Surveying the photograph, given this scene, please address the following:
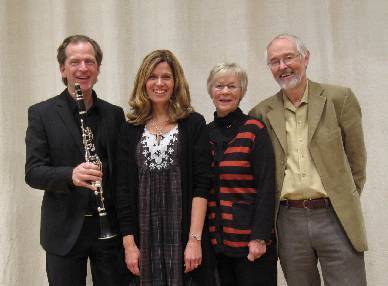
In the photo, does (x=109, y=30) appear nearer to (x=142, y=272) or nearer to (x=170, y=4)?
(x=170, y=4)

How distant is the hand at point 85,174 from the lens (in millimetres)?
1729

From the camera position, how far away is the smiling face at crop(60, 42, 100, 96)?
6.30 feet

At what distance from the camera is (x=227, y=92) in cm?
197

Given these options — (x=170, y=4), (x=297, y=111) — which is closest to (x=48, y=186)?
(x=297, y=111)

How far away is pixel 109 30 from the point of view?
2.90 meters

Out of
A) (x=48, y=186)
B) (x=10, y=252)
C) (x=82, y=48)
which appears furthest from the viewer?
(x=10, y=252)

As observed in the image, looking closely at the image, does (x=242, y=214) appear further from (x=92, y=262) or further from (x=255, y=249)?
(x=92, y=262)

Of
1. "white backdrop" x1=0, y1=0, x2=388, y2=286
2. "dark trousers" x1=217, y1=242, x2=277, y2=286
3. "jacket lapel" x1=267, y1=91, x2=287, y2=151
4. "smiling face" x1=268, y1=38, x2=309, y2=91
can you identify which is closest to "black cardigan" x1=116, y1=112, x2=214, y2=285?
"dark trousers" x1=217, y1=242, x2=277, y2=286

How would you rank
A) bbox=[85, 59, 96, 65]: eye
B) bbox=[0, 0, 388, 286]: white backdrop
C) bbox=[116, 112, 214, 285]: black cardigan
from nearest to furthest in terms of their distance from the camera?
1. bbox=[116, 112, 214, 285]: black cardigan
2. bbox=[85, 59, 96, 65]: eye
3. bbox=[0, 0, 388, 286]: white backdrop

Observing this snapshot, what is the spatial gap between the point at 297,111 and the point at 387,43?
1.28 metres

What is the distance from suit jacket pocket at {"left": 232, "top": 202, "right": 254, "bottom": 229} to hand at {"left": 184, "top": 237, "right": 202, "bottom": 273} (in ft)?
0.61

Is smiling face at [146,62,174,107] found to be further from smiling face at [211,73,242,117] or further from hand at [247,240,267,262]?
hand at [247,240,267,262]

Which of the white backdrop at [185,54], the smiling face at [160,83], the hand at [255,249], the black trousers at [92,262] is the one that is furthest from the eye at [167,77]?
the white backdrop at [185,54]

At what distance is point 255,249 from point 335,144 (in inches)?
22.5
